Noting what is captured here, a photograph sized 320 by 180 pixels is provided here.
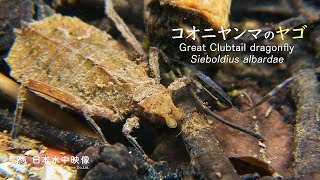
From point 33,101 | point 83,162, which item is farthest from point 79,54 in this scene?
point 83,162

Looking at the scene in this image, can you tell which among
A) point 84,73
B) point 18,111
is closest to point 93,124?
point 84,73

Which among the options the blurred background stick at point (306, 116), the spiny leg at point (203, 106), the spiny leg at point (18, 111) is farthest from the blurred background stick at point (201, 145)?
the spiny leg at point (18, 111)

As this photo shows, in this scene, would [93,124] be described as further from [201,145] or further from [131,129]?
[201,145]

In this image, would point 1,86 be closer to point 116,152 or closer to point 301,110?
point 116,152

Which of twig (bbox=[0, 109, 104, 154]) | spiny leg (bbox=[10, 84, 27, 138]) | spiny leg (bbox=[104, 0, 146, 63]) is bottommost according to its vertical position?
twig (bbox=[0, 109, 104, 154])

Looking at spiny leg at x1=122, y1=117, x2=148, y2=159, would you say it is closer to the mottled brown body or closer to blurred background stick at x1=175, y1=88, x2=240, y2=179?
the mottled brown body

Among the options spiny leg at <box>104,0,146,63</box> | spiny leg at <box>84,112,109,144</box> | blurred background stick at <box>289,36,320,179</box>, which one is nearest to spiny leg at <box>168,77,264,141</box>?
blurred background stick at <box>289,36,320,179</box>
